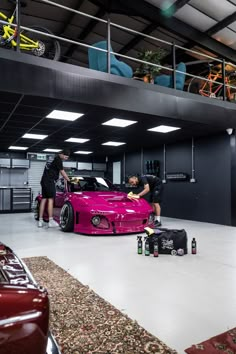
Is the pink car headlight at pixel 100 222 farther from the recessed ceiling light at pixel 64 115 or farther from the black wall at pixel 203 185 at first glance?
the black wall at pixel 203 185

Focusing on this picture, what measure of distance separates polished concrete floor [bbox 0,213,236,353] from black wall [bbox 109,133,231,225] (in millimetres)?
2402

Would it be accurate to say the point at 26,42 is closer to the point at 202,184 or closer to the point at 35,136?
the point at 35,136

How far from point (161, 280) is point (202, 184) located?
500cm

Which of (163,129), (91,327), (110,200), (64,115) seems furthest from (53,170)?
(91,327)

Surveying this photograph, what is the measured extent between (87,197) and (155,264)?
221cm

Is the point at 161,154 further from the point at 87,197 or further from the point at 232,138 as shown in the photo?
the point at 87,197

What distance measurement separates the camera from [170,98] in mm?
5074

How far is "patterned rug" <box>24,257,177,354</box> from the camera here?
1.33 m

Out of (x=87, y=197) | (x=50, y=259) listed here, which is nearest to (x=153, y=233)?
(x=50, y=259)

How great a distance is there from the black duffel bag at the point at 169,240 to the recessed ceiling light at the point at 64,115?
286 centimetres

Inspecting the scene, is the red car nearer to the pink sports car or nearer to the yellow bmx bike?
the pink sports car

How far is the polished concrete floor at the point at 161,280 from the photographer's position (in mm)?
1595

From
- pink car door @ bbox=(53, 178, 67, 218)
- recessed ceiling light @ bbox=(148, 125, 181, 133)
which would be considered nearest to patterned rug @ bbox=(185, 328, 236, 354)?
pink car door @ bbox=(53, 178, 67, 218)

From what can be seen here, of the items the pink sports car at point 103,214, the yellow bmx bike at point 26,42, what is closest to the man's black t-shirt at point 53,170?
the pink sports car at point 103,214
